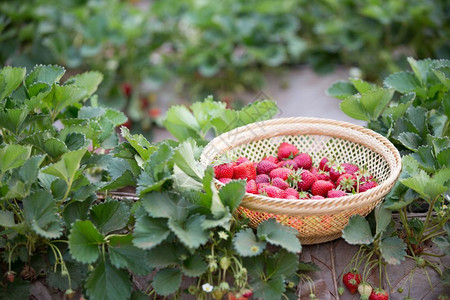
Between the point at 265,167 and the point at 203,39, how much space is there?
220 cm

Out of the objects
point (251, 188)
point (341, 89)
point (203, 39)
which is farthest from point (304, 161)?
point (203, 39)

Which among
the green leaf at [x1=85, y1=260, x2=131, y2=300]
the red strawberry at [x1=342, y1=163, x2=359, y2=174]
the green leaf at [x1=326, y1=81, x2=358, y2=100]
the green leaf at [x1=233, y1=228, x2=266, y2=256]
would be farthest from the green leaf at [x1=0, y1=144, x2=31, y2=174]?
the green leaf at [x1=326, y1=81, x2=358, y2=100]

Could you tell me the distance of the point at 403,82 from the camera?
174cm

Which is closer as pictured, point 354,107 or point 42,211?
point 42,211

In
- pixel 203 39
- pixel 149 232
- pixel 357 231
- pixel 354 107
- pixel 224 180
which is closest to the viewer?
pixel 149 232

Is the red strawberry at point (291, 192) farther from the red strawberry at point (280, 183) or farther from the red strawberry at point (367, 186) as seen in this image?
the red strawberry at point (367, 186)

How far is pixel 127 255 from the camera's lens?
1242 millimetres

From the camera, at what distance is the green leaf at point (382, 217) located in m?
1.29

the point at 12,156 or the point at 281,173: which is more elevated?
the point at 12,156

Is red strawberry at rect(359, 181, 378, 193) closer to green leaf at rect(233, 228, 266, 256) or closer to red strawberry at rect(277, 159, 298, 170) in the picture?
red strawberry at rect(277, 159, 298, 170)

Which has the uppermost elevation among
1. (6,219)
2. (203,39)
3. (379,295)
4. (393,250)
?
(6,219)

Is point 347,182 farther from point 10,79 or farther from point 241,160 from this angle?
point 10,79

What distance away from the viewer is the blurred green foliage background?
10.9ft

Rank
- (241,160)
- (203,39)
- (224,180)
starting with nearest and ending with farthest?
1. (224,180)
2. (241,160)
3. (203,39)
